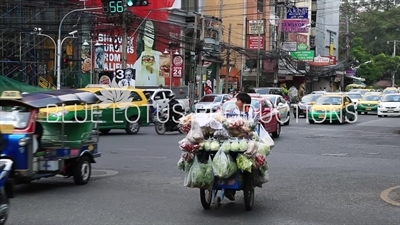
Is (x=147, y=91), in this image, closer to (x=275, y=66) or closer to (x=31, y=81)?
(x=31, y=81)

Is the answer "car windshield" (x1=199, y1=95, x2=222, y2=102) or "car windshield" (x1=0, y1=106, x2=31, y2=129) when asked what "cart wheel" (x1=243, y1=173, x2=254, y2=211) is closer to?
"car windshield" (x1=0, y1=106, x2=31, y2=129)

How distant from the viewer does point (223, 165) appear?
27.8 feet

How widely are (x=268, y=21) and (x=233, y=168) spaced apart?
57.0 m

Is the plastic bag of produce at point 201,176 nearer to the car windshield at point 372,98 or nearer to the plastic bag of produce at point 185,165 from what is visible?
the plastic bag of produce at point 185,165

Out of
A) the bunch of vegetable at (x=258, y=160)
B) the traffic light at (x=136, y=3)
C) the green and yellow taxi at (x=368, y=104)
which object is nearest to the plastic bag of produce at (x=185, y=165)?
the bunch of vegetable at (x=258, y=160)

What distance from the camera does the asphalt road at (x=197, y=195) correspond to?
340 inches

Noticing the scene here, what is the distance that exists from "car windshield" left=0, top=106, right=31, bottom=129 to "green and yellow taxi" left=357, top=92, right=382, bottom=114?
3610 centimetres

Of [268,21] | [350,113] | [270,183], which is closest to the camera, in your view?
[270,183]

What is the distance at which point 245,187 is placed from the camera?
8.85 m

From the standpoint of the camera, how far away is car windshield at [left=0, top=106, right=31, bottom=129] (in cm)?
977

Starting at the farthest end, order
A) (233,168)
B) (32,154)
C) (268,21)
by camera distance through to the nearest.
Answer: (268,21)
(32,154)
(233,168)

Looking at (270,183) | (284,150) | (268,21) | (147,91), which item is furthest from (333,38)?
(270,183)

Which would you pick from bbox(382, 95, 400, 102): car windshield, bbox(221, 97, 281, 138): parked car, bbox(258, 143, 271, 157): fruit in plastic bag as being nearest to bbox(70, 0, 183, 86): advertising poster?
bbox(382, 95, 400, 102): car windshield

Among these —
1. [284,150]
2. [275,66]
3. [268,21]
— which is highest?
[268,21]
